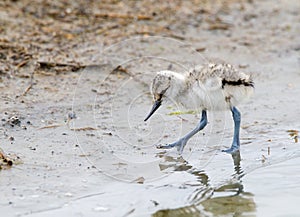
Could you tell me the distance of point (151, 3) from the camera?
31.0 ft

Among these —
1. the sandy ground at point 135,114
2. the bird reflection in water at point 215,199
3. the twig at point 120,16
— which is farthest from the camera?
the twig at point 120,16

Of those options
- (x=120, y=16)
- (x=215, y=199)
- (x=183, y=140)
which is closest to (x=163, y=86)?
(x=183, y=140)

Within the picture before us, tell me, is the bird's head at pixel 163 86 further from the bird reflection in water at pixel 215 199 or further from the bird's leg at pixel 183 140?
the bird reflection in water at pixel 215 199

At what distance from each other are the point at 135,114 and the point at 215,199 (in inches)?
72.3

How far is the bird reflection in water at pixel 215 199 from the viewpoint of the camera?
4625 millimetres

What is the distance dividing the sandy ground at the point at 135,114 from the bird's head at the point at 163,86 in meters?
0.44

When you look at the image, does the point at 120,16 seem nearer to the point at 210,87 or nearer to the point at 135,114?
the point at 135,114

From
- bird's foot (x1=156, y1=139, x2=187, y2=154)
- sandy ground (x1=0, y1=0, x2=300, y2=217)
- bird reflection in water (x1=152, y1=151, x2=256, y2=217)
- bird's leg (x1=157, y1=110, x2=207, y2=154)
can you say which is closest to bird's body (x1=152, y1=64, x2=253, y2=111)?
bird's leg (x1=157, y1=110, x2=207, y2=154)

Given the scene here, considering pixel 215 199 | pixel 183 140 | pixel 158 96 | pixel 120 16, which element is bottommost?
pixel 215 199

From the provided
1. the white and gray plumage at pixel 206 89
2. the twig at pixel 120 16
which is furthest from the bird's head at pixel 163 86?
the twig at pixel 120 16

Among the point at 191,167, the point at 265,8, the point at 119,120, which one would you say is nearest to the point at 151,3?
the point at 265,8

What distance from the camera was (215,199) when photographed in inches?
191

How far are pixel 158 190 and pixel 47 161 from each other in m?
0.99

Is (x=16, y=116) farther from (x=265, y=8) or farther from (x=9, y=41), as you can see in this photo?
(x=265, y=8)
